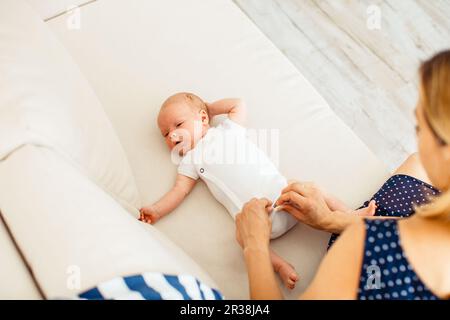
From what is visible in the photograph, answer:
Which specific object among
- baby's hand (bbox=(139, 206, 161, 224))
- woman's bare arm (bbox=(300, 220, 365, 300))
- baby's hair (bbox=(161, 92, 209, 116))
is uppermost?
baby's hair (bbox=(161, 92, 209, 116))

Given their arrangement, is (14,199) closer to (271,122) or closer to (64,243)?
(64,243)

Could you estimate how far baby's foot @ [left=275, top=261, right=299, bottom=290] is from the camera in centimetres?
126

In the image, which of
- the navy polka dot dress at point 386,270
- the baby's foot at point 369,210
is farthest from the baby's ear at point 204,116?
the navy polka dot dress at point 386,270

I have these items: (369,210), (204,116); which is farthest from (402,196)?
(204,116)

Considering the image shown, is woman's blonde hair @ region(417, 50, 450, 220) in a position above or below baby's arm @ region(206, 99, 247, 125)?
below

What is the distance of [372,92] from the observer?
7.18 ft

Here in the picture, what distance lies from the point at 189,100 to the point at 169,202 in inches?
13.4

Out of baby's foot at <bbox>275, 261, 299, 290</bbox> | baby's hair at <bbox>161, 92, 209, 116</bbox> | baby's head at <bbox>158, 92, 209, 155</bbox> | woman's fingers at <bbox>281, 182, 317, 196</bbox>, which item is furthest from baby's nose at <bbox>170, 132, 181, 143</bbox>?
baby's foot at <bbox>275, 261, 299, 290</bbox>

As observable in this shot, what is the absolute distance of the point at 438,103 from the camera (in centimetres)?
81

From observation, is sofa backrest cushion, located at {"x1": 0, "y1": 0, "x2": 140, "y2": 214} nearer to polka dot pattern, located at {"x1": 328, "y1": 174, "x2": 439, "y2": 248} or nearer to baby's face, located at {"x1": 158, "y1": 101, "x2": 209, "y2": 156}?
baby's face, located at {"x1": 158, "y1": 101, "x2": 209, "y2": 156}

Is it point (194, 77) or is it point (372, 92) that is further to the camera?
point (372, 92)
